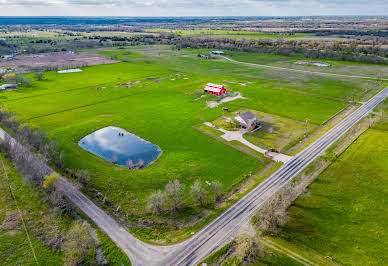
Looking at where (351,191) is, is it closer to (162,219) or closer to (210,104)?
(162,219)

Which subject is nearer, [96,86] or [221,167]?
[221,167]

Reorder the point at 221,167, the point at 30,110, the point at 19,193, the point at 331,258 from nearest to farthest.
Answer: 1. the point at 331,258
2. the point at 19,193
3. the point at 221,167
4. the point at 30,110

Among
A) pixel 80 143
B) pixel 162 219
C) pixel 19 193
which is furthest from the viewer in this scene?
pixel 80 143

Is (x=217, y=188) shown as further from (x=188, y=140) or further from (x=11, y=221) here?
(x=11, y=221)

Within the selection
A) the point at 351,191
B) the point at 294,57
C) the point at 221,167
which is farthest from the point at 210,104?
the point at 294,57

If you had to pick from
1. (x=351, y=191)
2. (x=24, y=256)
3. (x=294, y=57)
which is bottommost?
(x=24, y=256)

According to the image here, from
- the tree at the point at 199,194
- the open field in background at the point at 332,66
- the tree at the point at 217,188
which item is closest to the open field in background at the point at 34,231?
the tree at the point at 199,194

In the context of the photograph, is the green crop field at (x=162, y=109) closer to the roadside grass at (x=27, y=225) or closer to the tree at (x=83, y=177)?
the tree at (x=83, y=177)

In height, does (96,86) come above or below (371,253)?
above
